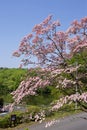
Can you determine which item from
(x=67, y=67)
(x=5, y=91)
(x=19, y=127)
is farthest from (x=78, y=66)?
(x=5, y=91)

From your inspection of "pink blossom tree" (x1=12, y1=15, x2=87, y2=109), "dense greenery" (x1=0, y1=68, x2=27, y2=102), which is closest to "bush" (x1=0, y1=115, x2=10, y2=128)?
"pink blossom tree" (x1=12, y1=15, x2=87, y2=109)

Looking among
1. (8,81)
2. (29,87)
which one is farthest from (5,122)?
(8,81)

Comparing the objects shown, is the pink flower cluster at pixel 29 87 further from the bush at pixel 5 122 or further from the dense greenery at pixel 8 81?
the dense greenery at pixel 8 81

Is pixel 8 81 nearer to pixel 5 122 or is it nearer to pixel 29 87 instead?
pixel 5 122

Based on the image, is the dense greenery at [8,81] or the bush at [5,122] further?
the dense greenery at [8,81]

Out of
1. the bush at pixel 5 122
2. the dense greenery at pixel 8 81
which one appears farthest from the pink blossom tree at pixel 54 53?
the dense greenery at pixel 8 81

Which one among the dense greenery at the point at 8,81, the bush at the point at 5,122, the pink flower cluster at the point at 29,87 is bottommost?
the bush at the point at 5,122

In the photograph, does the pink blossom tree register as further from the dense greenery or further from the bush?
the dense greenery

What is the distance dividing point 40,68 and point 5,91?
395 ft

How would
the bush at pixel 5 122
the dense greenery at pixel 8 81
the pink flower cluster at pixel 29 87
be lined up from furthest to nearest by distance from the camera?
1. the dense greenery at pixel 8 81
2. the bush at pixel 5 122
3. the pink flower cluster at pixel 29 87

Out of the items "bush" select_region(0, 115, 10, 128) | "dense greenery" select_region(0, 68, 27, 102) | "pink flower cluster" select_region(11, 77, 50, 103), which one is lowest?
"bush" select_region(0, 115, 10, 128)

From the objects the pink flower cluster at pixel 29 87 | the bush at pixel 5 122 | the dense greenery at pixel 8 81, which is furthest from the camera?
the dense greenery at pixel 8 81

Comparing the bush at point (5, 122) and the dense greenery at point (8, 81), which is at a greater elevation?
the dense greenery at point (8, 81)

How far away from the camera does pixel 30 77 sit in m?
10.6
